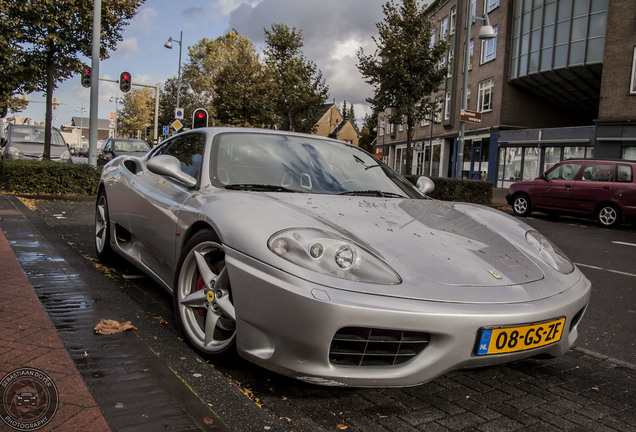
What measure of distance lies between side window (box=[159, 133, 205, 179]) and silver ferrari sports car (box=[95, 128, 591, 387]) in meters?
0.03

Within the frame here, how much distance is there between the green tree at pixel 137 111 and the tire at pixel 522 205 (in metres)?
49.3

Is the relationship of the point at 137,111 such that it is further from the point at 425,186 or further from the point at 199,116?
the point at 425,186

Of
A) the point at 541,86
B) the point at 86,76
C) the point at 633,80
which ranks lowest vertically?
the point at 86,76

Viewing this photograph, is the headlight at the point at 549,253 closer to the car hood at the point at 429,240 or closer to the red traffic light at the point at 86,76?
the car hood at the point at 429,240

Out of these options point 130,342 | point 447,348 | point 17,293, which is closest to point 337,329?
point 447,348

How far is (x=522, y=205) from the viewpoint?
14250mm

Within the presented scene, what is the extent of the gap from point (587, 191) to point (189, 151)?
11761 mm

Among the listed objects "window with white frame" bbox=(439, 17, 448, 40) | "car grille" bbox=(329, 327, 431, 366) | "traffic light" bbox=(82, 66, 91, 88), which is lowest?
"car grille" bbox=(329, 327, 431, 366)

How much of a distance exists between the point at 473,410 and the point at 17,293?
2.89 m

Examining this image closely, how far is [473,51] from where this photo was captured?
3216 cm

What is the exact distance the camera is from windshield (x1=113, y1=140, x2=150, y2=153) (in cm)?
1830

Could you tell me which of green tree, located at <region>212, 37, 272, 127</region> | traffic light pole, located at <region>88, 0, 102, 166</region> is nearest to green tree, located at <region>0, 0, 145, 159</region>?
traffic light pole, located at <region>88, 0, 102, 166</region>

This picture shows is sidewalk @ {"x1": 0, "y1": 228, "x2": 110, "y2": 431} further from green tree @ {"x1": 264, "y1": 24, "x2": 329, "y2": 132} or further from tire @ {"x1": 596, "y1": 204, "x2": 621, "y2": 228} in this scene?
green tree @ {"x1": 264, "y1": 24, "x2": 329, "y2": 132}

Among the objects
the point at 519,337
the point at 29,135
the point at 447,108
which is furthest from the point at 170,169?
the point at 447,108
